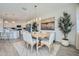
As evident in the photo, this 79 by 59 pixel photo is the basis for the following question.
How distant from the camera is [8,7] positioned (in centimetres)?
344

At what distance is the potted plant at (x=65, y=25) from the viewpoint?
3539 mm

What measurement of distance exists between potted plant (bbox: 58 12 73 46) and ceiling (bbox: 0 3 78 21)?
419 millimetres

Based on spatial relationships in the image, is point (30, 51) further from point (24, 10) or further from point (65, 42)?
point (24, 10)

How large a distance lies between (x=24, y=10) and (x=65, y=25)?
4.90ft

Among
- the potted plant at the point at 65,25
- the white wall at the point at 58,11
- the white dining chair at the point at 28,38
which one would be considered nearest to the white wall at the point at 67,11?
the white wall at the point at 58,11

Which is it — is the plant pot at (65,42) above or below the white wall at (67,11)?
below

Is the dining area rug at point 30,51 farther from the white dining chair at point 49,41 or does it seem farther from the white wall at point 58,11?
the white wall at point 58,11

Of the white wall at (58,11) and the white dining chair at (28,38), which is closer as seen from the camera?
the white wall at (58,11)

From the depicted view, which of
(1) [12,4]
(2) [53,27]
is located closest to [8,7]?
(1) [12,4]

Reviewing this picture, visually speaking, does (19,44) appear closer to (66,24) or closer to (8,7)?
(8,7)

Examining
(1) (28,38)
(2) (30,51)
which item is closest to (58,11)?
(1) (28,38)

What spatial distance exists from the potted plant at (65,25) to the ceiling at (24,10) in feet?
1.37

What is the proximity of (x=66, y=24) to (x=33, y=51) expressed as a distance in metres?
1.46

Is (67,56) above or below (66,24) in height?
below
